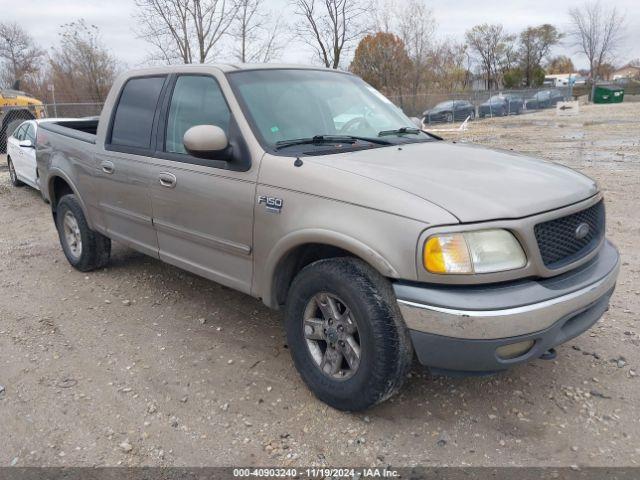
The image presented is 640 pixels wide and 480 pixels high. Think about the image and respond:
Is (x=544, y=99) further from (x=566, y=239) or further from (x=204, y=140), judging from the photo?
(x=204, y=140)

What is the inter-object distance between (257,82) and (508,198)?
189 centimetres

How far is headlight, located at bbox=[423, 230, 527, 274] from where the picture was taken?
2.50 metres

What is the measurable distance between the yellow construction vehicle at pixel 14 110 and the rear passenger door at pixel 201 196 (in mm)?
16116

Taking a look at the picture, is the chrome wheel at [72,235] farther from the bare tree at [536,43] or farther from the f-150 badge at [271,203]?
the bare tree at [536,43]

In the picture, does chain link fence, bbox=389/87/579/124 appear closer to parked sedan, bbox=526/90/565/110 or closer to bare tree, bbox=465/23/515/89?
parked sedan, bbox=526/90/565/110

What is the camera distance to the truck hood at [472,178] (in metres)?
2.59

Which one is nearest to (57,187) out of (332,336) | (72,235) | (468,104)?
(72,235)

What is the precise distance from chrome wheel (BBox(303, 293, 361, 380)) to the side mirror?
41.7 inches

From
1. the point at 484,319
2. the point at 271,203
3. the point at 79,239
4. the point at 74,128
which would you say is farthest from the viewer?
the point at 74,128

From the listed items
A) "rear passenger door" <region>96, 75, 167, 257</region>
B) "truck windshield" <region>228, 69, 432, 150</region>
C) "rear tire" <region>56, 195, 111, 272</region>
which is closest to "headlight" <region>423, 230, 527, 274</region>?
"truck windshield" <region>228, 69, 432, 150</region>

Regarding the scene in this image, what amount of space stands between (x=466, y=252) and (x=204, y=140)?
63.9 inches

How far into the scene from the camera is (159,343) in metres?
4.04

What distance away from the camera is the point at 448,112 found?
99.7 ft

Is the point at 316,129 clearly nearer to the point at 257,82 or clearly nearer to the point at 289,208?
the point at 257,82
